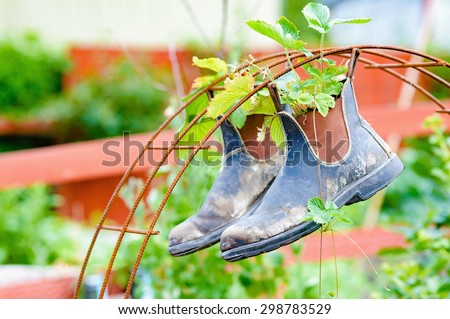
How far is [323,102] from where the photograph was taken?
3.92 feet

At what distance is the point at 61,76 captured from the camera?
5.82 m

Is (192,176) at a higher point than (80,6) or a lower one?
lower

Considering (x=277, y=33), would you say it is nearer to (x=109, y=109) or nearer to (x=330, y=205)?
(x=330, y=205)

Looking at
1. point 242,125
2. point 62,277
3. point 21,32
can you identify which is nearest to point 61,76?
point 21,32

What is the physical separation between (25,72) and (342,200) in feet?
15.7

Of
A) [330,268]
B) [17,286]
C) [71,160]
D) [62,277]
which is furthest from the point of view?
[330,268]

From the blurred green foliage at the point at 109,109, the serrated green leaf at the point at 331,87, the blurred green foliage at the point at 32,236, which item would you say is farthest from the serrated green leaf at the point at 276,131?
the blurred green foliage at the point at 109,109

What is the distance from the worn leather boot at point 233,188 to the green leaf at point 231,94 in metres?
0.11

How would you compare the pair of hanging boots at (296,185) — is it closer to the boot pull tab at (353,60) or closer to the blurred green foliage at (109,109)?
the boot pull tab at (353,60)

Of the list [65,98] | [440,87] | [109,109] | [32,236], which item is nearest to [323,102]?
[32,236]

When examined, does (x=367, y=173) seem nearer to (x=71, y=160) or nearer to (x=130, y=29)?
(x=71, y=160)

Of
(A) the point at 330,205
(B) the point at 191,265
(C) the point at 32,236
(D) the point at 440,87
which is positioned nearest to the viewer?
(A) the point at 330,205

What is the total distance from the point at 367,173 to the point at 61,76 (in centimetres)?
487

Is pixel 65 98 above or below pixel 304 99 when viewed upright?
below
